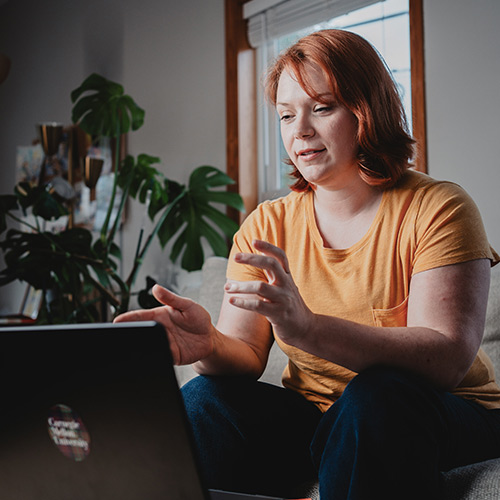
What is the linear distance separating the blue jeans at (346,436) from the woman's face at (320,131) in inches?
17.5

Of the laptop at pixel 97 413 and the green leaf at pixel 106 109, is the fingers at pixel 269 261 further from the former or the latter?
the green leaf at pixel 106 109

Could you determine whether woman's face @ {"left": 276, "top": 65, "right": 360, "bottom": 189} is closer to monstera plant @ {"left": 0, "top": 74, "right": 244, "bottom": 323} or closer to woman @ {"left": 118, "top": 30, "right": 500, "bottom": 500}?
woman @ {"left": 118, "top": 30, "right": 500, "bottom": 500}

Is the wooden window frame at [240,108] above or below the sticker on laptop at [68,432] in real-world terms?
above

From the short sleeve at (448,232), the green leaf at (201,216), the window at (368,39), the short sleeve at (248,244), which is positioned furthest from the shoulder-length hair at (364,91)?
the green leaf at (201,216)

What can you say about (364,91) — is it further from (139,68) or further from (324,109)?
(139,68)

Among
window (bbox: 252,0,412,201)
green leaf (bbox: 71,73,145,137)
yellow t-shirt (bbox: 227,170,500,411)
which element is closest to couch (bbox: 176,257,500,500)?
yellow t-shirt (bbox: 227,170,500,411)

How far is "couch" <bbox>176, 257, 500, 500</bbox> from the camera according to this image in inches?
39.4

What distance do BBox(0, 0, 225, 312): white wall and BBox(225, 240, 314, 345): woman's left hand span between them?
2.12 metres

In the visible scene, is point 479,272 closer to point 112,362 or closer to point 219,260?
point 112,362

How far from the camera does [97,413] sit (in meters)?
0.63

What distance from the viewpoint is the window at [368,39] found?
2316 millimetres

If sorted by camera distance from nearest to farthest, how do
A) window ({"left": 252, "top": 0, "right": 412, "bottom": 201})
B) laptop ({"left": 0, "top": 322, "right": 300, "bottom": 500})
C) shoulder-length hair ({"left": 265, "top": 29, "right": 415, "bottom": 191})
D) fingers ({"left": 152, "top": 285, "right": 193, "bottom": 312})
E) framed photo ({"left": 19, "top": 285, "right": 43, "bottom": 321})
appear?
laptop ({"left": 0, "top": 322, "right": 300, "bottom": 500}), fingers ({"left": 152, "top": 285, "right": 193, "bottom": 312}), shoulder-length hair ({"left": 265, "top": 29, "right": 415, "bottom": 191}), window ({"left": 252, "top": 0, "right": 412, "bottom": 201}), framed photo ({"left": 19, "top": 285, "right": 43, "bottom": 321})

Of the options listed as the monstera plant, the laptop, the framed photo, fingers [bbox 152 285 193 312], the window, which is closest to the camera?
the laptop

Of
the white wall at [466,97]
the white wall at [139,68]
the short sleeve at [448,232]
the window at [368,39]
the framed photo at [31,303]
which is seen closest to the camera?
the short sleeve at [448,232]
